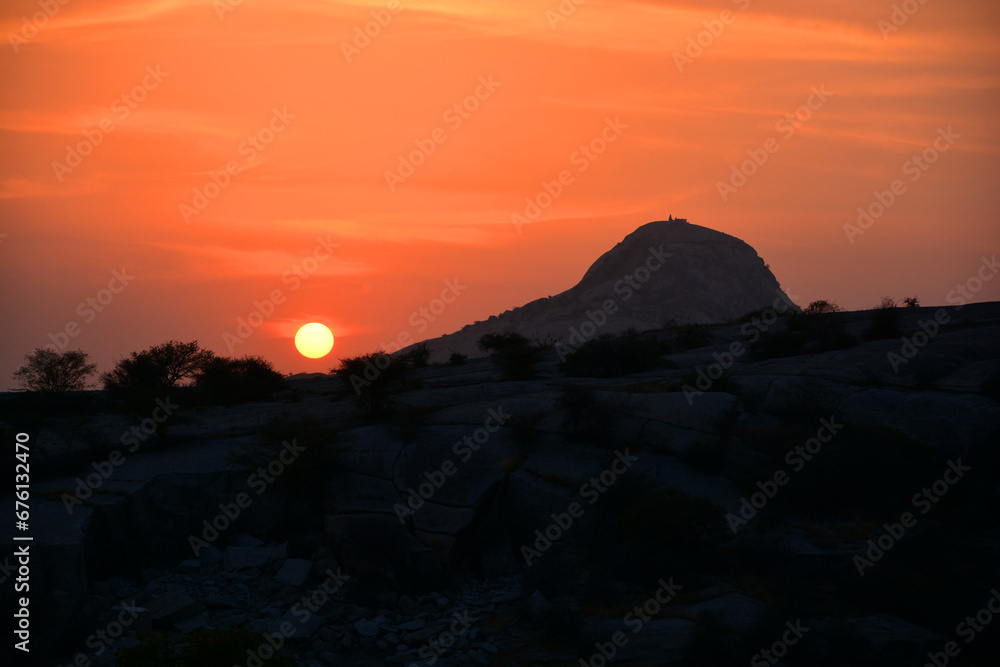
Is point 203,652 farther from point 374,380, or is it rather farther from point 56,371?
point 56,371

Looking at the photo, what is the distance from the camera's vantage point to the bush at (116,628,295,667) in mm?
12781

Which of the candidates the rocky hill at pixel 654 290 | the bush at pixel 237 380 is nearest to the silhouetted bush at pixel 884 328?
the bush at pixel 237 380

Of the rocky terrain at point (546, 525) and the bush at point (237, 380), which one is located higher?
the bush at point (237, 380)

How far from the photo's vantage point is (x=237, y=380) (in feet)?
115

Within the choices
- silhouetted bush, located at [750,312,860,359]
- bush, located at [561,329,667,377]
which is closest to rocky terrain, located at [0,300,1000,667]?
bush, located at [561,329,667,377]

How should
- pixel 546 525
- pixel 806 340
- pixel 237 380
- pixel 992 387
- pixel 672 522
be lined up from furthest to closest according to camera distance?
1. pixel 806 340
2. pixel 237 380
3. pixel 992 387
4. pixel 546 525
5. pixel 672 522

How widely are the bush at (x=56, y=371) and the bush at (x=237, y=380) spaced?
38.3ft

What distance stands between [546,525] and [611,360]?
594 inches

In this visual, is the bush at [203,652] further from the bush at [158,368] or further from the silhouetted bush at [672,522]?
the bush at [158,368]

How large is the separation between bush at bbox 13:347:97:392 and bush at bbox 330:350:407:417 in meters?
24.6

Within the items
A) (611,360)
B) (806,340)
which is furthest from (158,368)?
(806,340)

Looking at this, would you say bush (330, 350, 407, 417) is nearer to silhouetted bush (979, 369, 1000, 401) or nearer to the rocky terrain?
the rocky terrain

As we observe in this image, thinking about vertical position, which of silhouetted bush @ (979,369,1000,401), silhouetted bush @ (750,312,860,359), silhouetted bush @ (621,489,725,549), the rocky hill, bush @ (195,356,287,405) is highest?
the rocky hill

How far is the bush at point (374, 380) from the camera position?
27.6m
